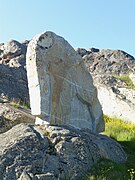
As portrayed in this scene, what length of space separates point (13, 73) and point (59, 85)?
11428 mm

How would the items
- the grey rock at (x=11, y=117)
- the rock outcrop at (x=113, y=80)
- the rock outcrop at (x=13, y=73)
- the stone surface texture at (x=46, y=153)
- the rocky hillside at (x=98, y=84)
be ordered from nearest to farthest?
the stone surface texture at (x=46, y=153), the grey rock at (x=11, y=117), the rock outcrop at (x=13, y=73), the rocky hillside at (x=98, y=84), the rock outcrop at (x=113, y=80)

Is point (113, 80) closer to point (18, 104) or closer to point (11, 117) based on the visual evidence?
point (18, 104)

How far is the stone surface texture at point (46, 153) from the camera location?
8.37 m

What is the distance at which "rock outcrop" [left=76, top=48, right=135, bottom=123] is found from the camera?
81.9 ft

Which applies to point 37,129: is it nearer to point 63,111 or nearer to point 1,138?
point 1,138

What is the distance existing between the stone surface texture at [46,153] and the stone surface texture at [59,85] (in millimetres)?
1953

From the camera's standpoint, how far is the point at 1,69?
22875mm

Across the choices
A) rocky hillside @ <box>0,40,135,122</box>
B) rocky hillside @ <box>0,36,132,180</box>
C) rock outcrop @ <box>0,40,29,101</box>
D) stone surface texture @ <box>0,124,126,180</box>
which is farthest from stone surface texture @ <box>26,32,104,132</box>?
rock outcrop @ <box>0,40,29,101</box>

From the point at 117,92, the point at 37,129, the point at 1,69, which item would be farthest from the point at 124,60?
the point at 37,129

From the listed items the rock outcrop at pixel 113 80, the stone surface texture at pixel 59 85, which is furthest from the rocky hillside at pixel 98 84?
the stone surface texture at pixel 59 85

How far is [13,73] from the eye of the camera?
2388 centimetres

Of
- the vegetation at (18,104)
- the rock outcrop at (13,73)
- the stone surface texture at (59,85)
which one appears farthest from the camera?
the rock outcrop at (13,73)

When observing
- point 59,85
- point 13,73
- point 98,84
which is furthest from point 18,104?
point 98,84

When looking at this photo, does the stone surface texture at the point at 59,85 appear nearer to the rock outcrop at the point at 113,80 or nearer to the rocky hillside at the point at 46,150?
the rocky hillside at the point at 46,150
